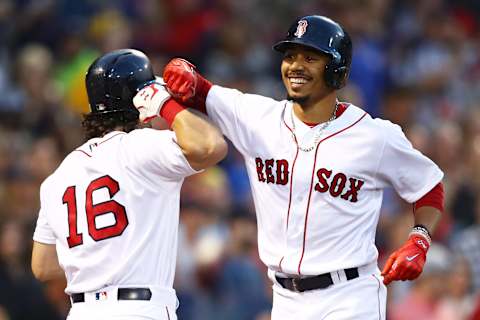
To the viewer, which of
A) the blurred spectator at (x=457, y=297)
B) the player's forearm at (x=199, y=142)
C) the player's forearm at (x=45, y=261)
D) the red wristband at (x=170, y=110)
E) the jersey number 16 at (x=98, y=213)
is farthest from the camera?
the blurred spectator at (x=457, y=297)

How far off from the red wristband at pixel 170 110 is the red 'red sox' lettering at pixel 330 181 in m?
0.58

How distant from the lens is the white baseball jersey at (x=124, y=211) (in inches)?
198

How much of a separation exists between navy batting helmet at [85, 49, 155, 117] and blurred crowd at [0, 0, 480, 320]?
9.07 feet

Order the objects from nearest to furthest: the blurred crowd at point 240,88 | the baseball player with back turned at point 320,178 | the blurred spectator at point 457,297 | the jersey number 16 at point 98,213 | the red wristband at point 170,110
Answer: the jersey number 16 at point 98,213 < the red wristband at point 170,110 < the baseball player with back turned at point 320,178 < the blurred spectator at point 457,297 < the blurred crowd at point 240,88

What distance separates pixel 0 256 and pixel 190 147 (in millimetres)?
3801

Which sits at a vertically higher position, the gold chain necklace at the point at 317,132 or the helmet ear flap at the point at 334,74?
the helmet ear flap at the point at 334,74

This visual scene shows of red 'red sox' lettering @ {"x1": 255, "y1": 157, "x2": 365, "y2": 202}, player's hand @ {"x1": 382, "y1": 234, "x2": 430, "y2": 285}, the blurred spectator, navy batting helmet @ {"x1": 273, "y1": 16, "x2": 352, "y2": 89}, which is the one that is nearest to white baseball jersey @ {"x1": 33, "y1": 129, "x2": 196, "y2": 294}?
red 'red sox' lettering @ {"x1": 255, "y1": 157, "x2": 365, "y2": 202}

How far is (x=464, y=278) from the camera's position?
28.3 ft

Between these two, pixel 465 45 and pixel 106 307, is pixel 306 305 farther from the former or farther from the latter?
pixel 465 45

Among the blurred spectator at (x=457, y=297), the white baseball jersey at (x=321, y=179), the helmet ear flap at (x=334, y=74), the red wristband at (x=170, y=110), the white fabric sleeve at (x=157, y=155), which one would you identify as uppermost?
the helmet ear flap at (x=334, y=74)

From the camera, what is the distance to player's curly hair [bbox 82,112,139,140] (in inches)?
211

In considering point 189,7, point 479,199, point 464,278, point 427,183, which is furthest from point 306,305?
point 189,7

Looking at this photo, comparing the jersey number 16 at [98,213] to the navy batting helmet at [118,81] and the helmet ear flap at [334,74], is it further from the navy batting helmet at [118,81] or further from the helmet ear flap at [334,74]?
the helmet ear flap at [334,74]

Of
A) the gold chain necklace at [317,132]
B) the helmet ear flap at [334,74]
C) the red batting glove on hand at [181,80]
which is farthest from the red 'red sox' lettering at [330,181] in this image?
the red batting glove on hand at [181,80]
